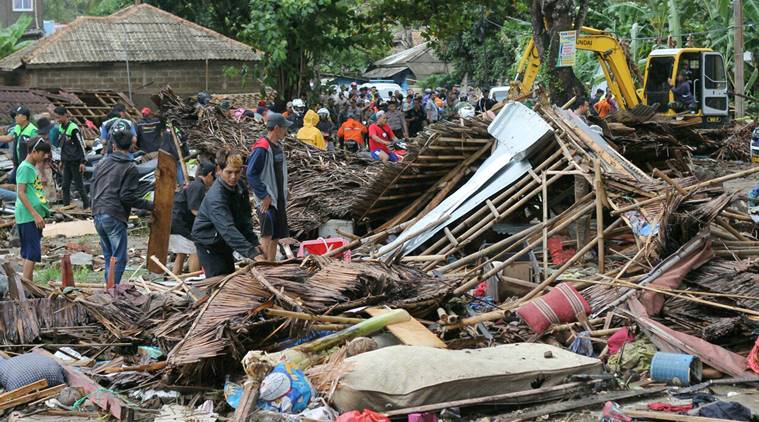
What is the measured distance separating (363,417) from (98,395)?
1.92m

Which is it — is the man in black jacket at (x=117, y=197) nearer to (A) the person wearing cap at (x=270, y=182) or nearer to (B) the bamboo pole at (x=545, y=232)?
(A) the person wearing cap at (x=270, y=182)

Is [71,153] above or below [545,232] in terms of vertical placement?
below

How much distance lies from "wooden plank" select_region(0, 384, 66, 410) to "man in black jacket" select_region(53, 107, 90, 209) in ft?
37.2

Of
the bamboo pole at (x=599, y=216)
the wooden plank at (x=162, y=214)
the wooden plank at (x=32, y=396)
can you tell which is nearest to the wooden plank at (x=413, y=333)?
the wooden plank at (x=32, y=396)

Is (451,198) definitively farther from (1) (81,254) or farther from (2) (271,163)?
(1) (81,254)

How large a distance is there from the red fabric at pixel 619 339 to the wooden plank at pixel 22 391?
3932mm

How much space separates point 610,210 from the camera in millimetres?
10188

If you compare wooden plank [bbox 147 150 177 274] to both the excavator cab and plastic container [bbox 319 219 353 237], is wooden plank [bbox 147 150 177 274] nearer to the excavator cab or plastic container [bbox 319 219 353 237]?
plastic container [bbox 319 219 353 237]

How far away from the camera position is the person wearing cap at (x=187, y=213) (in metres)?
11.1

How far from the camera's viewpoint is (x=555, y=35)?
2100 centimetres

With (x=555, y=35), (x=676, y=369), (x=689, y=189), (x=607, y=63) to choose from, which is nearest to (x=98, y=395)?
(x=676, y=369)

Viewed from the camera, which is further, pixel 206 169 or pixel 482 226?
pixel 206 169

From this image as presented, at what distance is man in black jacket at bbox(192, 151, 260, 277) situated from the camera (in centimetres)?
873

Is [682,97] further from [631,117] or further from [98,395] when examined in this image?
[98,395]
